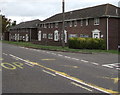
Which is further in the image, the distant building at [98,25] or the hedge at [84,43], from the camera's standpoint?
the distant building at [98,25]

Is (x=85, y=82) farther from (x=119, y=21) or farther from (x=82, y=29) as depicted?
(x=82, y=29)

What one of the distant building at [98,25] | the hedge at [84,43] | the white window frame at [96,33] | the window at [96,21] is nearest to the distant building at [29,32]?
the distant building at [98,25]

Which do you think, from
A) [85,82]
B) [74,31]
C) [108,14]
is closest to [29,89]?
[85,82]

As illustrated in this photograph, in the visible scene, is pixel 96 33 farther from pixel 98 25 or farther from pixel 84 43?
pixel 84 43

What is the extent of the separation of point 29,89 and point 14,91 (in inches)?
19.6

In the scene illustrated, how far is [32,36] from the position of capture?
67.2 m

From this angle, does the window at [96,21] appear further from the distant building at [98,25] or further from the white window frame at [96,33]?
the white window frame at [96,33]

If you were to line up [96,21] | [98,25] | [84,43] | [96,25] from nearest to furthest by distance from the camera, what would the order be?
[84,43]
[98,25]
[96,25]
[96,21]

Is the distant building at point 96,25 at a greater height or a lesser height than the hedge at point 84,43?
greater

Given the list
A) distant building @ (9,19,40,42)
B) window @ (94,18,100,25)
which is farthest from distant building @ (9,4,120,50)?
distant building @ (9,19,40,42)

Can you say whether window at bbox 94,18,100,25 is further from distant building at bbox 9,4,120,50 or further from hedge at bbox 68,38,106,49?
hedge at bbox 68,38,106,49

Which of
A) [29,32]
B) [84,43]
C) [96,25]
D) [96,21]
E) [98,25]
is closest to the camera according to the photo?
[84,43]

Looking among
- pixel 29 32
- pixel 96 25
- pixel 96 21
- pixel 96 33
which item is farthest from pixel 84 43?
pixel 29 32

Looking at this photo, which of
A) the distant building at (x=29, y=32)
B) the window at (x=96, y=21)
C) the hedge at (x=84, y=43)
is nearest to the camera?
the hedge at (x=84, y=43)
